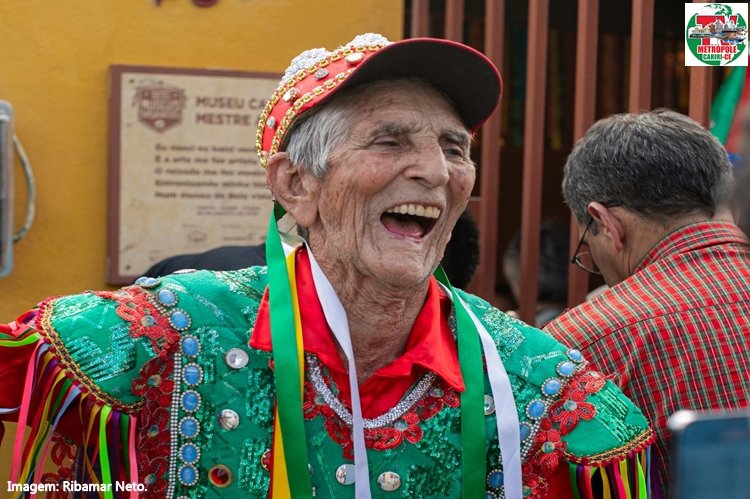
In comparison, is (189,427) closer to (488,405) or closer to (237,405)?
(237,405)

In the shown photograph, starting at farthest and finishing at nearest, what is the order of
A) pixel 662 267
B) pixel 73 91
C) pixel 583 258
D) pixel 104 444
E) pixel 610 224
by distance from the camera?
pixel 73 91
pixel 583 258
pixel 610 224
pixel 662 267
pixel 104 444

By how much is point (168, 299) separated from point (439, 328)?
55 centimetres

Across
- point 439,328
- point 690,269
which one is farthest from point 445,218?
point 690,269

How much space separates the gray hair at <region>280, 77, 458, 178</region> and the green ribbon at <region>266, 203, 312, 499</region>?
9.7 inches

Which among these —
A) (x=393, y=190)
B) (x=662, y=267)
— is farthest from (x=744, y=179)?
(x=662, y=267)

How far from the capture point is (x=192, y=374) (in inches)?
80.6

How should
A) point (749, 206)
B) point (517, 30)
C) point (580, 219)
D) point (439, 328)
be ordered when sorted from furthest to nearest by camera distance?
point (517, 30) → point (580, 219) → point (439, 328) → point (749, 206)

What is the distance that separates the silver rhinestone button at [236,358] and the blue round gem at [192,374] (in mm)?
61

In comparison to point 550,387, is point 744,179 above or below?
above

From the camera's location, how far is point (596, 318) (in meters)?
2.61

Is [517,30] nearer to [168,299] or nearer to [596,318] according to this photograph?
[596,318]

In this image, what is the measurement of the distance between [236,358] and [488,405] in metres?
0.52

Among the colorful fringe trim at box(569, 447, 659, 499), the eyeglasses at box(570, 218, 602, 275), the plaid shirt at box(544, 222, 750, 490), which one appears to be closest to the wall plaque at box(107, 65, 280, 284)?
the eyeglasses at box(570, 218, 602, 275)

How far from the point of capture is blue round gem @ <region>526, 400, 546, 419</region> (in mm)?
2162
